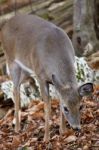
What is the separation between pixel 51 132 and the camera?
7883 mm

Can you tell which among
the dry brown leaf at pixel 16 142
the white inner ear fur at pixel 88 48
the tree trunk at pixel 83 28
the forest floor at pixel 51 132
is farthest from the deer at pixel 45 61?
the white inner ear fur at pixel 88 48

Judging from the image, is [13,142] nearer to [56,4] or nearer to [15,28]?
[15,28]

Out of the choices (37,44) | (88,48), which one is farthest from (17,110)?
(88,48)

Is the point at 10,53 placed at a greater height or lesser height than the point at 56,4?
greater

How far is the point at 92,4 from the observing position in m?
11.2

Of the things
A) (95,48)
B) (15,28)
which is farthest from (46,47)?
(95,48)

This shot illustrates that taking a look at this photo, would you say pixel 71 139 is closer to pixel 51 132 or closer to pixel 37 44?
pixel 51 132

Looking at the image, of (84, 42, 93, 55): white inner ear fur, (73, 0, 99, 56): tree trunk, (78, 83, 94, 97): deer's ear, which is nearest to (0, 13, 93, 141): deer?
(78, 83, 94, 97): deer's ear

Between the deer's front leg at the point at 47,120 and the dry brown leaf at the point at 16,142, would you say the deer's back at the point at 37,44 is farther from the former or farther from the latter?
the dry brown leaf at the point at 16,142

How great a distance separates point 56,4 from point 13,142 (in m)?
7.20

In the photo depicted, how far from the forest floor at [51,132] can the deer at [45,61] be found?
0.17 m

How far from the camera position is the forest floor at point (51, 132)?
23.7 feet

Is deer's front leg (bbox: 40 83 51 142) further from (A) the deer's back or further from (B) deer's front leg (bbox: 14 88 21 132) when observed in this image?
(B) deer's front leg (bbox: 14 88 21 132)

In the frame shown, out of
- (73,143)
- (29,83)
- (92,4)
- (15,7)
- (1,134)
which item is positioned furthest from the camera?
(15,7)
